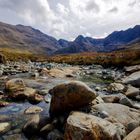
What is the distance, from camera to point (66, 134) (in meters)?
12.3

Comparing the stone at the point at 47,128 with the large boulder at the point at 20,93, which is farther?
the large boulder at the point at 20,93

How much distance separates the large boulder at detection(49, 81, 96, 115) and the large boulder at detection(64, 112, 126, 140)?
250 centimetres

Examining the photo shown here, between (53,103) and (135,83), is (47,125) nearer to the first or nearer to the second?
(53,103)

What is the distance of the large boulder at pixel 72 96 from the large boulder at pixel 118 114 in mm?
796

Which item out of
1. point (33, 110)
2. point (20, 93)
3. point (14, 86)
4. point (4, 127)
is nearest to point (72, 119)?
point (4, 127)

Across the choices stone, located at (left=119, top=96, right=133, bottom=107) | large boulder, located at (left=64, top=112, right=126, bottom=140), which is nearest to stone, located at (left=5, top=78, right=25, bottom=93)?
stone, located at (left=119, top=96, right=133, bottom=107)

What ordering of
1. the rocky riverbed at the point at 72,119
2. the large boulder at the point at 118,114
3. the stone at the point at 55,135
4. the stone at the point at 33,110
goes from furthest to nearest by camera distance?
the stone at the point at 33,110, the large boulder at the point at 118,114, the stone at the point at 55,135, the rocky riverbed at the point at 72,119

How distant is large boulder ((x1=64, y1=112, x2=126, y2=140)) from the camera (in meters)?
11.9

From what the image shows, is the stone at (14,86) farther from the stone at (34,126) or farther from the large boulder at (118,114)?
the large boulder at (118,114)

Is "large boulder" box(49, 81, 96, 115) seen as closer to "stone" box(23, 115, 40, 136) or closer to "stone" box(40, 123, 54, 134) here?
"stone" box(40, 123, 54, 134)

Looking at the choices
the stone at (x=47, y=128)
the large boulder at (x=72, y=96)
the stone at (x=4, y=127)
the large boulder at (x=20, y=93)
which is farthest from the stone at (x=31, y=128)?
the large boulder at (x=20, y=93)

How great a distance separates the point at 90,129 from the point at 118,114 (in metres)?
4.08

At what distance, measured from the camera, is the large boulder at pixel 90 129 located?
39.1 ft

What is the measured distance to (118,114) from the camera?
15.7m
